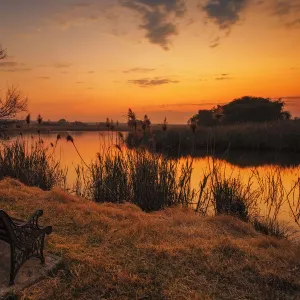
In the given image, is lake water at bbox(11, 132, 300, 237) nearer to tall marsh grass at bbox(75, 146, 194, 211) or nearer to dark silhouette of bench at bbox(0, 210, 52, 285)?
tall marsh grass at bbox(75, 146, 194, 211)

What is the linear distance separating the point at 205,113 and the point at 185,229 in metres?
35.7

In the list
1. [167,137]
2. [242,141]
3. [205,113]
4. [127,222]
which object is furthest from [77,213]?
[205,113]

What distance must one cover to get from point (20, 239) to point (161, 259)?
1.62 meters

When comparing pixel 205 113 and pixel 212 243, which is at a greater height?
pixel 205 113

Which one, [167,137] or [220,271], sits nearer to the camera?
[220,271]

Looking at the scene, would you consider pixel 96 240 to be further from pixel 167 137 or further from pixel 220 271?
pixel 167 137

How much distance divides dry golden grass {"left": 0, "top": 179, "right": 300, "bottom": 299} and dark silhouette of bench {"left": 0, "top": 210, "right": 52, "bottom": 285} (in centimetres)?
28

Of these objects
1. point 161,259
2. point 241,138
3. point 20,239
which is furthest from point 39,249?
point 241,138

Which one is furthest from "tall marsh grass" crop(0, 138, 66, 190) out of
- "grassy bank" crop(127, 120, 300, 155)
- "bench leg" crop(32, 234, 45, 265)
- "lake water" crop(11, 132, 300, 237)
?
"grassy bank" crop(127, 120, 300, 155)

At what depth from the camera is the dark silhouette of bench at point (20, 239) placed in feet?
9.91

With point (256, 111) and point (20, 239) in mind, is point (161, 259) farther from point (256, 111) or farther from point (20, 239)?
point (256, 111)

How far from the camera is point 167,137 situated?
72.2 feet

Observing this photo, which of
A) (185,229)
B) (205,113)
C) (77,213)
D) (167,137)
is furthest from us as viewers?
(205,113)

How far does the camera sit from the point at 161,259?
3857 millimetres
